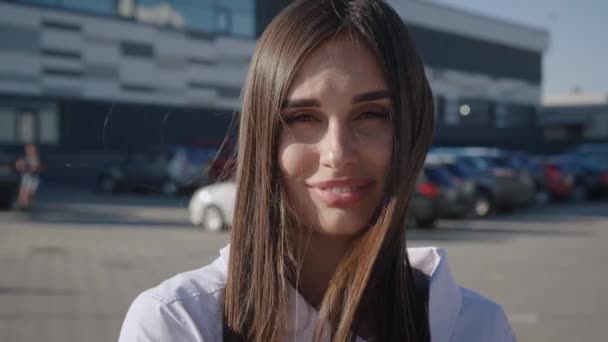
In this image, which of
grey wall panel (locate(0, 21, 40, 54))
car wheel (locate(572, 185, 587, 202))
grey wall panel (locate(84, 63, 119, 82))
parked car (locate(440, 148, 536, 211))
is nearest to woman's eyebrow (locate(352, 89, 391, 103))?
parked car (locate(440, 148, 536, 211))

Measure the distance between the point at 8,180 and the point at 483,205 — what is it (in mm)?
11476

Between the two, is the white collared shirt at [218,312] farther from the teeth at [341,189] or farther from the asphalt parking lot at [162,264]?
the asphalt parking lot at [162,264]

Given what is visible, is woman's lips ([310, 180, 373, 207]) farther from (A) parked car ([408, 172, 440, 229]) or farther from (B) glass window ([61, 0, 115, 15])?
(B) glass window ([61, 0, 115, 15])

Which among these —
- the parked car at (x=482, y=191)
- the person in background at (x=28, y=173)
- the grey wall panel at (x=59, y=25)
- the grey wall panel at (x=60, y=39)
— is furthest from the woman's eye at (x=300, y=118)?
the grey wall panel at (x=60, y=39)

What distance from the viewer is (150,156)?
2117 cm

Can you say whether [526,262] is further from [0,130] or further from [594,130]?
[594,130]

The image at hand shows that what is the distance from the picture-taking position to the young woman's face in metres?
1.44

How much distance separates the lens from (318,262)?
154cm

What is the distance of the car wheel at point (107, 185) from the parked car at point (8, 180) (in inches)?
234

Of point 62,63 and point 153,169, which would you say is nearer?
point 153,169

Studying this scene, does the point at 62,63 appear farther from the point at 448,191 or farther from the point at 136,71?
the point at 448,191

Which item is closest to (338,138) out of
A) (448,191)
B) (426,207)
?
(426,207)

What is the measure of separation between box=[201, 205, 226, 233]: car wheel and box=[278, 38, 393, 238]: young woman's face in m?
12.0

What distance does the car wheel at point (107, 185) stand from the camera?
72.8 ft
